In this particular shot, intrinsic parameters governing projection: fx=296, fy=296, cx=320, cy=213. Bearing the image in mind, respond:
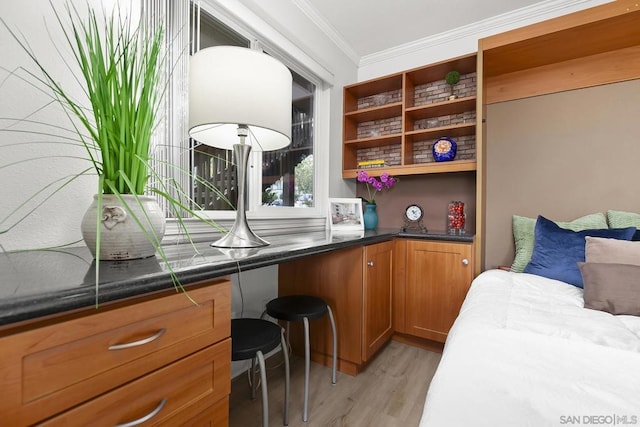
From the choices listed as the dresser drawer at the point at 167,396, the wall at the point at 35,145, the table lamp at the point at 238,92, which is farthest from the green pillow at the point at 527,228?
the wall at the point at 35,145

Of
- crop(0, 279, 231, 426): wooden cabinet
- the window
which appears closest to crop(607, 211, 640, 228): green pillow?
the window

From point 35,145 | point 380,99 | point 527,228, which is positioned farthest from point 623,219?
point 35,145

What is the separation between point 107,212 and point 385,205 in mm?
2480

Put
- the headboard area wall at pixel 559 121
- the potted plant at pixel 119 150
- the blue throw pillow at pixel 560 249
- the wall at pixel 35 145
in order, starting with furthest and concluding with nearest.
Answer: the headboard area wall at pixel 559 121 < the blue throw pillow at pixel 560 249 < the wall at pixel 35 145 < the potted plant at pixel 119 150

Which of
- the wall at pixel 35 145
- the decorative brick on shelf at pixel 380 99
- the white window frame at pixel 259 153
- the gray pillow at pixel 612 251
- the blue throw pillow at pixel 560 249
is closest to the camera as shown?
the wall at pixel 35 145

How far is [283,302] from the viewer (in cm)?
172

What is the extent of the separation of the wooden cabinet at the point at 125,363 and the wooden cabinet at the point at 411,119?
2.14m

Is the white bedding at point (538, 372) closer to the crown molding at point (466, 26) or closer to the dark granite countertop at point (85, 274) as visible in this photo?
the dark granite countertop at point (85, 274)

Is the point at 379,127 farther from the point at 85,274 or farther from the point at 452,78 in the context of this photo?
the point at 85,274

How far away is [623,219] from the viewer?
1.89 m

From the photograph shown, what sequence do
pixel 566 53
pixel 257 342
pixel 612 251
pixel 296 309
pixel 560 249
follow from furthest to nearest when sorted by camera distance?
pixel 566 53
pixel 560 249
pixel 296 309
pixel 612 251
pixel 257 342

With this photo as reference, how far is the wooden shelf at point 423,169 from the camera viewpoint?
89.9 inches

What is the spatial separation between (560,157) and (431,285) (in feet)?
4.44
